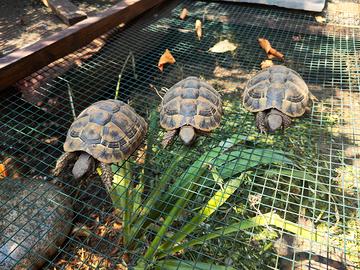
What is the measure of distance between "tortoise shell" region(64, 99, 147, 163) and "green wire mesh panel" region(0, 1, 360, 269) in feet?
0.73

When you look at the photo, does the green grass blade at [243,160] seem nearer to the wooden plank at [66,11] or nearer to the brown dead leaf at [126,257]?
the brown dead leaf at [126,257]

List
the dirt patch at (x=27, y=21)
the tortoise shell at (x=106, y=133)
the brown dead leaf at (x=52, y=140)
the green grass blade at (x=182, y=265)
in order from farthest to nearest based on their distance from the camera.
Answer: the dirt patch at (x=27, y=21) → the brown dead leaf at (x=52, y=140) → the tortoise shell at (x=106, y=133) → the green grass blade at (x=182, y=265)

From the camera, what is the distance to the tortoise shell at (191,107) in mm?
3439

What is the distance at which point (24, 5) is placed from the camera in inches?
219

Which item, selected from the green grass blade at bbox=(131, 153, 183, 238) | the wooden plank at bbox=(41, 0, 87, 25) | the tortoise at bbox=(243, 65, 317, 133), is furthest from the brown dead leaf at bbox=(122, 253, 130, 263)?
the wooden plank at bbox=(41, 0, 87, 25)

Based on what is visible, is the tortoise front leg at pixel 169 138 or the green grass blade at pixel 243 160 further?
the tortoise front leg at pixel 169 138

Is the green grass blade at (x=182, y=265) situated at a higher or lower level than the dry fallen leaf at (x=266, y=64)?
lower

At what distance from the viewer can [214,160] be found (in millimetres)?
3289

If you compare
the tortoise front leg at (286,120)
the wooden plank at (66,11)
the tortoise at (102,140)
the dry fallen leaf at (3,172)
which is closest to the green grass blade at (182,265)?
the tortoise at (102,140)

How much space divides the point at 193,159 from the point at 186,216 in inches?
22.9

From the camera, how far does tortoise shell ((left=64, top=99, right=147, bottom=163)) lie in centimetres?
316

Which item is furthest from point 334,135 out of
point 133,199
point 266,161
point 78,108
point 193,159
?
point 78,108

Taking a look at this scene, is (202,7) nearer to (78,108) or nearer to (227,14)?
(227,14)

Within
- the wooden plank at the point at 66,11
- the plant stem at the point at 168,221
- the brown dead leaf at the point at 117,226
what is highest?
the wooden plank at the point at 66,11
